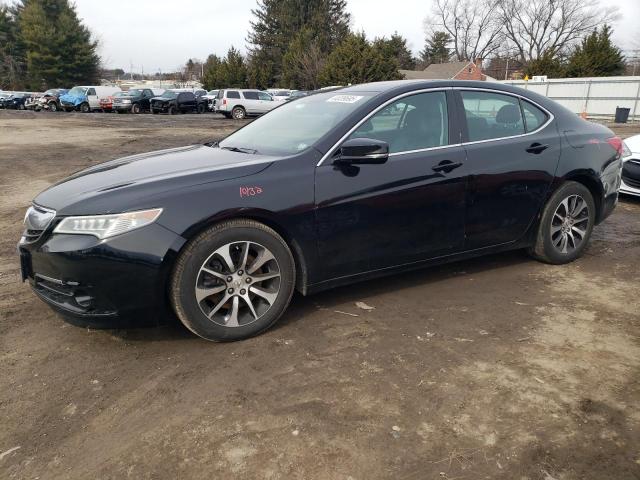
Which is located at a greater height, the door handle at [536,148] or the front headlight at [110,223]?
the door handle at [536,148]

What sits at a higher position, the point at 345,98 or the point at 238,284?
the point at 345,98

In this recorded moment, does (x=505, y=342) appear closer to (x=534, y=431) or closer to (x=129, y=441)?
(x=534, y=431)

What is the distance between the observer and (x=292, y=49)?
51344 millimetres

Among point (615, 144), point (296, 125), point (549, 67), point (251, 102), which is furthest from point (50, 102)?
point (615, 144)

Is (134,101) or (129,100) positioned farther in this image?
(134,101)

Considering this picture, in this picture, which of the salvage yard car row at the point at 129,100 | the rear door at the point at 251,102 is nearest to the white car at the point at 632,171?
the rear door at the point at 251,102

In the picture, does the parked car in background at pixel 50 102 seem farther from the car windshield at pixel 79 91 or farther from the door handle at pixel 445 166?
the door handle at pixel 445 166

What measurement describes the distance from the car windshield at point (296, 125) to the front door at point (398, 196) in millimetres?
243

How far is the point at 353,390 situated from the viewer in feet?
9.22

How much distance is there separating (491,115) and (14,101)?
46.0 metres

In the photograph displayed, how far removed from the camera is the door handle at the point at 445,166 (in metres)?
3.85

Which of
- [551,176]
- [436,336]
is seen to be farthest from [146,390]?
[551,176]

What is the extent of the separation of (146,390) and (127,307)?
499mm

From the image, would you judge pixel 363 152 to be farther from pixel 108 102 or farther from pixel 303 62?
pixel 303 62
